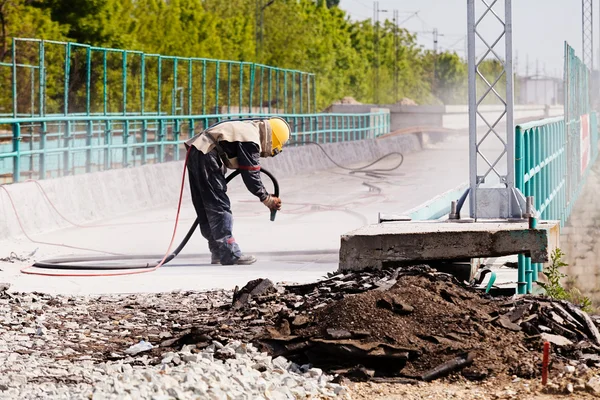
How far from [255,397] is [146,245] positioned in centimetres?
836

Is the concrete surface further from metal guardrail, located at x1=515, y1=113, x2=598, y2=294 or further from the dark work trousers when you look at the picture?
metal guardrail, located at x1=515, y1=113, x2=598, y2=294

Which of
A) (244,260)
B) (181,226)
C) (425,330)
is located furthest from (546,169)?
(425,330)

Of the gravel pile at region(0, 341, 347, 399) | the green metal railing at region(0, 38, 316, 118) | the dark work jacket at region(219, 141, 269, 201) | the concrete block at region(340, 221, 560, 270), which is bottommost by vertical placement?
the gravel pile at region(0, 341, 347, 399)

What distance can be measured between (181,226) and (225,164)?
162 inches

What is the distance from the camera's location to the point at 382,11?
305ft

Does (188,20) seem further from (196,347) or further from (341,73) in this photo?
(196,347)

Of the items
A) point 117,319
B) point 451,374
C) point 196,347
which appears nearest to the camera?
point 451,374

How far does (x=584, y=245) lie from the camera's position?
17641mm

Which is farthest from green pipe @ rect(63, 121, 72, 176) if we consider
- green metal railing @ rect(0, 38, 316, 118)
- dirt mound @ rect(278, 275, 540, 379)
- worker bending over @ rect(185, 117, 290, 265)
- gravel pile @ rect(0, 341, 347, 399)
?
dirt mound @ rect(278, 275, 540, 379)

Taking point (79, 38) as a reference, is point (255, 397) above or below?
below

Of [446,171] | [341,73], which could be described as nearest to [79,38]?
[446,171]

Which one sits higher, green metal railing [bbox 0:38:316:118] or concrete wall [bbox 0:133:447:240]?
green metal railing [bbox 0:38:316:118]

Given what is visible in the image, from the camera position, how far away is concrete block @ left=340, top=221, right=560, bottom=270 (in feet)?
30.1

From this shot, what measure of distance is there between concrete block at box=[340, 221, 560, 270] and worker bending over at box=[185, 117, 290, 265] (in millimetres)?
3099
